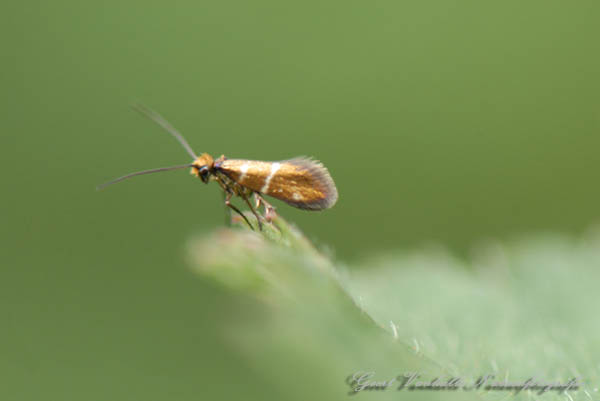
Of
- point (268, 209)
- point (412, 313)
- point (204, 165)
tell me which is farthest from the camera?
point (204, 165)

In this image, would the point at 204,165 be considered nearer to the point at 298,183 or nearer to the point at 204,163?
the point at 204,163

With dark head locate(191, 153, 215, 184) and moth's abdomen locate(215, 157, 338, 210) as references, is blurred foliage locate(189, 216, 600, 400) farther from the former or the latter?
dark head locate(191, 153, 215, 184)

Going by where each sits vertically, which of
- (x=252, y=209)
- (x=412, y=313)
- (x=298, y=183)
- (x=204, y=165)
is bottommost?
(x=412, y=313)

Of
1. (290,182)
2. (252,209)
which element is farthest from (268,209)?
(290,182)

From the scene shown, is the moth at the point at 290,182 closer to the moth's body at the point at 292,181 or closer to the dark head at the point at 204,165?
the moth's body at the point at 292,181

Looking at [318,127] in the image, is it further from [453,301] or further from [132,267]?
[453,301]

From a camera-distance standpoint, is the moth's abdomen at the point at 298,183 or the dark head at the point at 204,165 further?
the dark head at the point at 204,165

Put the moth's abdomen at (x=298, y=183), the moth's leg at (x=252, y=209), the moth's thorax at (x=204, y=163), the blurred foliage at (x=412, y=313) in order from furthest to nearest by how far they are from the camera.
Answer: the moth's thorax at (x=204, y=163), the moth's abdomen at (x=298, y=183), the moth's leg at (x=252, y=209), the blurred foliage at (x=412, y=313)

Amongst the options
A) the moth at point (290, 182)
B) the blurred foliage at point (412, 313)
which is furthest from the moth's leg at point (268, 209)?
the blurred foliage at point (412, 313)

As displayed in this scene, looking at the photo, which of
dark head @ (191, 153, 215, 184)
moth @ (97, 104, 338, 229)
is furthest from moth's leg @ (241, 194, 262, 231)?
dark head @ (191, 153, 215, 184)
